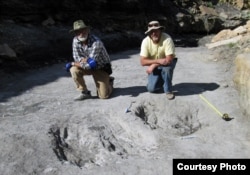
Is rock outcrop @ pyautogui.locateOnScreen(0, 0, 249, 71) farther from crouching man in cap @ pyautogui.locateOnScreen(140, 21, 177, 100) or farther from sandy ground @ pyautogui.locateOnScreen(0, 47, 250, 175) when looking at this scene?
crouching man in cap @ pyautogui.locateOnScreen(140, 21, 177, 100)

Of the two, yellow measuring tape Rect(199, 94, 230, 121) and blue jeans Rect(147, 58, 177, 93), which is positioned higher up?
blue jeans Rect(147, 58, 177, 93)

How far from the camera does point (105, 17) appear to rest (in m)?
15.7

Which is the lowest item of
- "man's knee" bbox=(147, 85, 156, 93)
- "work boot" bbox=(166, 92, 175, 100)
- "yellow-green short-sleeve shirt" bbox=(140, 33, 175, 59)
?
"work boot" bbox=(166, 92, 175, 100)

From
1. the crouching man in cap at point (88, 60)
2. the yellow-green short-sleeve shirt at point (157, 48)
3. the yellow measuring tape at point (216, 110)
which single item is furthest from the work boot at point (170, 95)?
the crouching man in cap at point (88, 60)

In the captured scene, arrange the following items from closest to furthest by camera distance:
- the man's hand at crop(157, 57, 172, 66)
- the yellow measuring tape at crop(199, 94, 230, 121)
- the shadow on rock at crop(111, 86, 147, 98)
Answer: the yellow measuring tape at crop(199, 94, 230, 121)
the man's hand at crop(157, 57, 172, 66)
the shadow on rock at crop(111, 86, 147, 98)

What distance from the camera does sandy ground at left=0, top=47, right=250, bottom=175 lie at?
5.14m

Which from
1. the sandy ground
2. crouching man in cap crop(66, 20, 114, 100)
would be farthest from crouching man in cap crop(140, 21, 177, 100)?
crouching man in cap crop(66, 20, 114, 100)

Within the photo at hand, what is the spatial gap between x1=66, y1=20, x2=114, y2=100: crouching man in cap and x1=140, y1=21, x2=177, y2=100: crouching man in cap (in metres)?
0.75

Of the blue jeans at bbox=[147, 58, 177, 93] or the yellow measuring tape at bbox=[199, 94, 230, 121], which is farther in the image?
the blue jeans at bbox=[147, 58, 177, 93]

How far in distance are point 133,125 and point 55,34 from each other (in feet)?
25.1

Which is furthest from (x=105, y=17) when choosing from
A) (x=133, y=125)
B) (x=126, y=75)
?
(x=133, y=125)

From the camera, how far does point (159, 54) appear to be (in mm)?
7270

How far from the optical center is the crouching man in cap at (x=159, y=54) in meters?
7.11

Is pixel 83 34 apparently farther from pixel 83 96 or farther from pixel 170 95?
pixel 170 95
